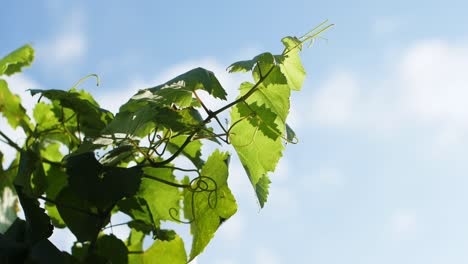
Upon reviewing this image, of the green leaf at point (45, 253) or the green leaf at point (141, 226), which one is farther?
the green leaf at point (141, 226)

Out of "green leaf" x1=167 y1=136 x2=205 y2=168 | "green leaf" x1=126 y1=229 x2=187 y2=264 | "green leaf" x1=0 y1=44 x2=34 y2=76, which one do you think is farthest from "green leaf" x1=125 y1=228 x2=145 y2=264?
"green leaf" x1=0 y1=44 x2=34 y2=76

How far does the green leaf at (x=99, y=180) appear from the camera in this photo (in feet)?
1.90

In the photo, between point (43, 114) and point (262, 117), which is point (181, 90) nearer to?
point (262, 117)

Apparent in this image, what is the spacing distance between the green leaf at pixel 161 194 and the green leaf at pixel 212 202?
0.04 meters

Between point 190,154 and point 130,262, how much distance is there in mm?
134

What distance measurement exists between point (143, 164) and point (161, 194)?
0.05 meters

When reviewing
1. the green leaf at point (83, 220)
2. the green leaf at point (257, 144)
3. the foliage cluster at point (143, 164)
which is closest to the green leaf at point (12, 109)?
the foliage cluster at point (143, 164)

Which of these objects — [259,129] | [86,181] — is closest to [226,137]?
[259,129]

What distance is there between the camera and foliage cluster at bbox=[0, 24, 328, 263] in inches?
21.8

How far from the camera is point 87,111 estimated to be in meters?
0.64

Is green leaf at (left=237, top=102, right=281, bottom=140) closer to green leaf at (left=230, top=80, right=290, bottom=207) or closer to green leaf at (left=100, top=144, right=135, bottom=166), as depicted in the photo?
green leaf at (left=230, top=80, right=290, bottom=207)

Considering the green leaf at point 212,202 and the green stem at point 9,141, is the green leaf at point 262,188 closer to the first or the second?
the green leaf at point 212,202

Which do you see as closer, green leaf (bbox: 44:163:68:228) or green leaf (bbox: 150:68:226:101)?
green leaf (bbox: 150:68:226:101)

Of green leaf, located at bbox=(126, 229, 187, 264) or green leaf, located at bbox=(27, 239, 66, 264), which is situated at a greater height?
green leaf, located at bbox=(27, 239, 66, 264)
